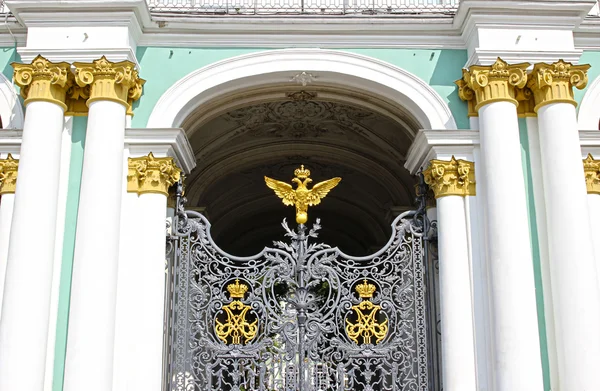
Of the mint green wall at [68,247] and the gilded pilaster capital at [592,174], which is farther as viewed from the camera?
the gilded pilaster capital at [592,174]

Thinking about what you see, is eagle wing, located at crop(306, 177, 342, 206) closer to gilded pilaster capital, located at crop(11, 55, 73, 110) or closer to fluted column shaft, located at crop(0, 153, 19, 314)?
gilded pilaster capital, located at crop(11, 55, 73, 110)

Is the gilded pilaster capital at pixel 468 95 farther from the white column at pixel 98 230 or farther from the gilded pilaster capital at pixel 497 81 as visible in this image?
the white column at pixel 98 230

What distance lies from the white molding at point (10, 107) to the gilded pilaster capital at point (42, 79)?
1.82ft

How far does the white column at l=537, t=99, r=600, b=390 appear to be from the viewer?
8711 millimetres

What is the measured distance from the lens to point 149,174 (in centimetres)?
959

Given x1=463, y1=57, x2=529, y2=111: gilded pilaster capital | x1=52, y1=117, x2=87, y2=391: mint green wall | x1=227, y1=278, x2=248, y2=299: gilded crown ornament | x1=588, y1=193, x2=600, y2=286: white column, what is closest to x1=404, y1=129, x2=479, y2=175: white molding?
x1=463, y1=57, x2=529, y2=111: gilded pilaster capital

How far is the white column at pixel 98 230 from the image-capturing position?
28.3 ft

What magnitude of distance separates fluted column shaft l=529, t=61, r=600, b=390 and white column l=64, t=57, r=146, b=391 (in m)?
4.64

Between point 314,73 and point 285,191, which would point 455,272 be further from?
point 314,73

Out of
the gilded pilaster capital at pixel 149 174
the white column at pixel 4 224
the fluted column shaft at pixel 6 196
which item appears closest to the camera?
the white column at pixel 4 224

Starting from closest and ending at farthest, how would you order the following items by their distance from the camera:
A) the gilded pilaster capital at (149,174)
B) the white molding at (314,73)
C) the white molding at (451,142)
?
the gilded pilaster capital at (149,174) → the white molding at (451,142) → the white molding at (314,73)

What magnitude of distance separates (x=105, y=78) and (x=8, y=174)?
158 centimetres

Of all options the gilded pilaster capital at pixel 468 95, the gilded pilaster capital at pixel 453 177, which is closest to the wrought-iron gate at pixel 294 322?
the gilded pilaster capital at pixel 453 177

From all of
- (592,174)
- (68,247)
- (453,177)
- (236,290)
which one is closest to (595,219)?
(592,174)
